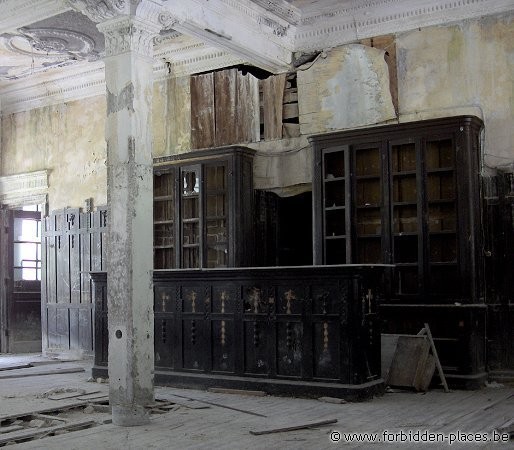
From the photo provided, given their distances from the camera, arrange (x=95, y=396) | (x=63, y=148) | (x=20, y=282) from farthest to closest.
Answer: (x=20, y=282) → (x=63, y=148) → (x=95, y=396)

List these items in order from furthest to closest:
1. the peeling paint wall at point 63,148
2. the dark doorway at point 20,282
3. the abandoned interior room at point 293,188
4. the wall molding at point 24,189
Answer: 1. the dark doorway at point 20,282
2. the wall molding at point 24,189
3. the peeling paint wall at point 63,148
4. the abandoned interior room at point 293,188

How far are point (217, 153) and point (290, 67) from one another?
1.45m

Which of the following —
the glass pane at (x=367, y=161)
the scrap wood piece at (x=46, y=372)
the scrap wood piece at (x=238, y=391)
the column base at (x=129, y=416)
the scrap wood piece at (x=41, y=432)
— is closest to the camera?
the scrap wood piece at (x=41, y=432)

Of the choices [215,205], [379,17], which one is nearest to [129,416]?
[215,205]

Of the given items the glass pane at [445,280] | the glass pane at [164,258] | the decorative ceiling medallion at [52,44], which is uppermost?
the decorative ceiling medallion at [52,44]

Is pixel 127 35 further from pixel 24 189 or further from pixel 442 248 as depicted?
pixel 24 189

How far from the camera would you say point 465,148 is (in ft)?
23.1

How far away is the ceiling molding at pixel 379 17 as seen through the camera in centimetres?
750

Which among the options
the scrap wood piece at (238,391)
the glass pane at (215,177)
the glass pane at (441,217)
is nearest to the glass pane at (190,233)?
the glass pane at (215,177)

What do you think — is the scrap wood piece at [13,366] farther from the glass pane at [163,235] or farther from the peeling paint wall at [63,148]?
the peeling paint wall at [63,148]

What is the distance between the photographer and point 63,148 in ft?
36.1

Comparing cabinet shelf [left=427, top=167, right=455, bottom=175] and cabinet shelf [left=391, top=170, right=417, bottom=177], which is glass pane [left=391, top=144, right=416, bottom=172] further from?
cabinet shelf [left=427, top=167, right=455, bottom=175]

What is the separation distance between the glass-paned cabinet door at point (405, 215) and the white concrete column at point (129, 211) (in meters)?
2.90

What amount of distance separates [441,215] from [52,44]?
527 cm
